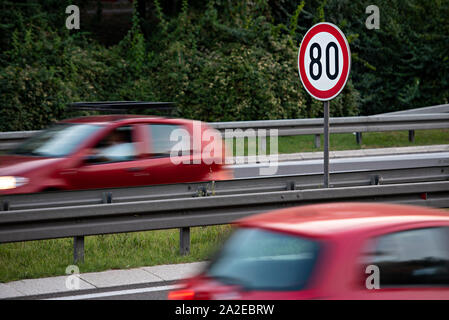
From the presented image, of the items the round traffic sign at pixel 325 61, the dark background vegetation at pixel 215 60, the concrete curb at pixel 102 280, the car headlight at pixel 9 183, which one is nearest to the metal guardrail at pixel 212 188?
the car headlight at pixel 9 183

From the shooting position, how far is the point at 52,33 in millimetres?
22531

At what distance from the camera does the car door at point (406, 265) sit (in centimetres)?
463

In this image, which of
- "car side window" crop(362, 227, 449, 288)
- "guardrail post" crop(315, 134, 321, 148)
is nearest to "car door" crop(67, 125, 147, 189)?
"car side window" crop(362, 227, 449, 288)

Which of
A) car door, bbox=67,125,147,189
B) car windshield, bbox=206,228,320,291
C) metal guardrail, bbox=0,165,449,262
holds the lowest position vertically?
car windshield, bbox=206,228,320,291

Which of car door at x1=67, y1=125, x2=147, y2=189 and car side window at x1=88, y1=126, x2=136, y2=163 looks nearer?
car door at x1=67, y1=125, x2=147, y2=189

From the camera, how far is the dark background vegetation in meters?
19.5

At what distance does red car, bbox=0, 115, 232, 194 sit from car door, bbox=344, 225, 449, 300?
5849 millimetres

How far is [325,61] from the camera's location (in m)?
A: 8.87

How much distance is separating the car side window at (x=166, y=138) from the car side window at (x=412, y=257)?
6.01 meters

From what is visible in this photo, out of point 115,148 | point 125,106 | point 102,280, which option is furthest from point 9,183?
point 125,106

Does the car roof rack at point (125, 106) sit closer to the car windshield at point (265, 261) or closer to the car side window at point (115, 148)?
the car side window at point (115, 148)

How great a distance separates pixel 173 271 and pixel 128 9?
3232 centimetres

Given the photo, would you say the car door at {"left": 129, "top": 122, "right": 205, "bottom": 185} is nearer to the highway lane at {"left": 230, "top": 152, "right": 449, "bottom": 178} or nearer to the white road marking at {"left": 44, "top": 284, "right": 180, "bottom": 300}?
the highway lane at {"left": 230, "top": 152, "right": 449, "bottom": 178}
